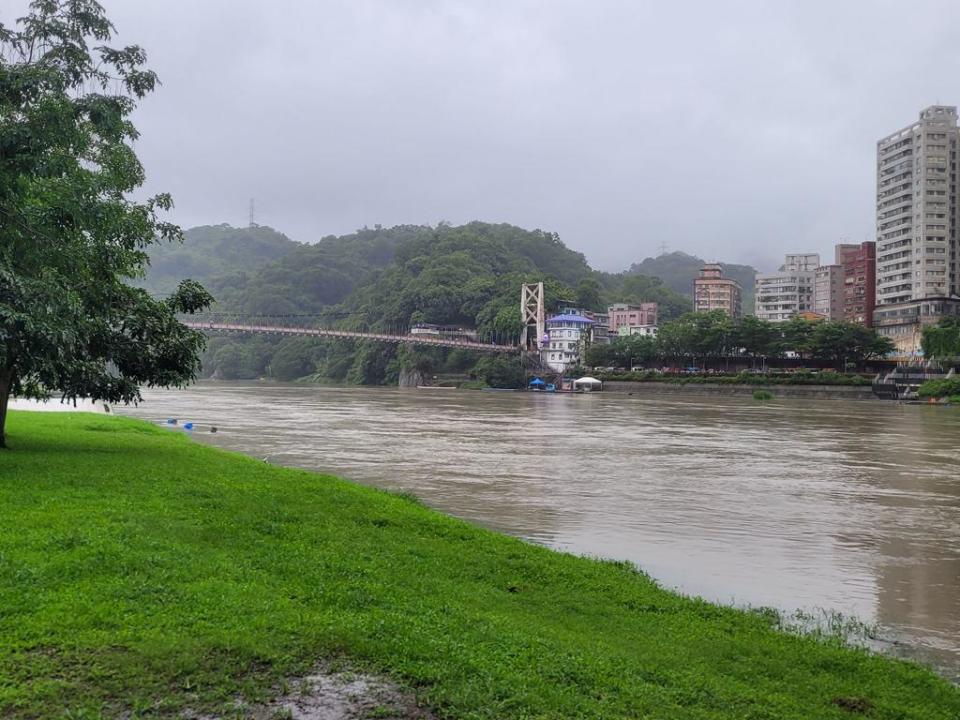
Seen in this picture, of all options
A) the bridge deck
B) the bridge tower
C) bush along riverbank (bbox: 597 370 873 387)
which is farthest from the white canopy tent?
the bridge tower

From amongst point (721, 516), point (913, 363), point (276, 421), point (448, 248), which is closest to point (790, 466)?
point (721, 516)

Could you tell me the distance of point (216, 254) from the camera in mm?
179750

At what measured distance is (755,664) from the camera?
5.00 meters

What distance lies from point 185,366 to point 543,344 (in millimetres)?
84608

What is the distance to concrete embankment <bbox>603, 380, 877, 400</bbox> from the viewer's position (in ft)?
206

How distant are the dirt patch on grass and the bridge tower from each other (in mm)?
90287

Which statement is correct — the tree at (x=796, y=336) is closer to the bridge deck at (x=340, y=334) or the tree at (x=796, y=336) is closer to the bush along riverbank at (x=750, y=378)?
the bush along riverbank at (x=750, y=378)

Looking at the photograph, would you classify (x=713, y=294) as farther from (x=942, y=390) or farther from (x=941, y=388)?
(x=942, y=390)

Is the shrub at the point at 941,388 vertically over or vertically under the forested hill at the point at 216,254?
under

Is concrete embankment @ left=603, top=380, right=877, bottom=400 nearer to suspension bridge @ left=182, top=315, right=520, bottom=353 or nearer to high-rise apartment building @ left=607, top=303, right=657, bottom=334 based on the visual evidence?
suspension bridge @ left=182, top=315, right=520, bottom=353

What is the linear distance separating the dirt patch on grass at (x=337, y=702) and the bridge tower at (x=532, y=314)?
90.3m

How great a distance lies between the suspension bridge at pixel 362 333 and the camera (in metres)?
74.8

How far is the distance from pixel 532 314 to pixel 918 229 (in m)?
42.8

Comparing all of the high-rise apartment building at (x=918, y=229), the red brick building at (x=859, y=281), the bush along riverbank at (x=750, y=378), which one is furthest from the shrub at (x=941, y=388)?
the red brick building at (x=859, y=281)
